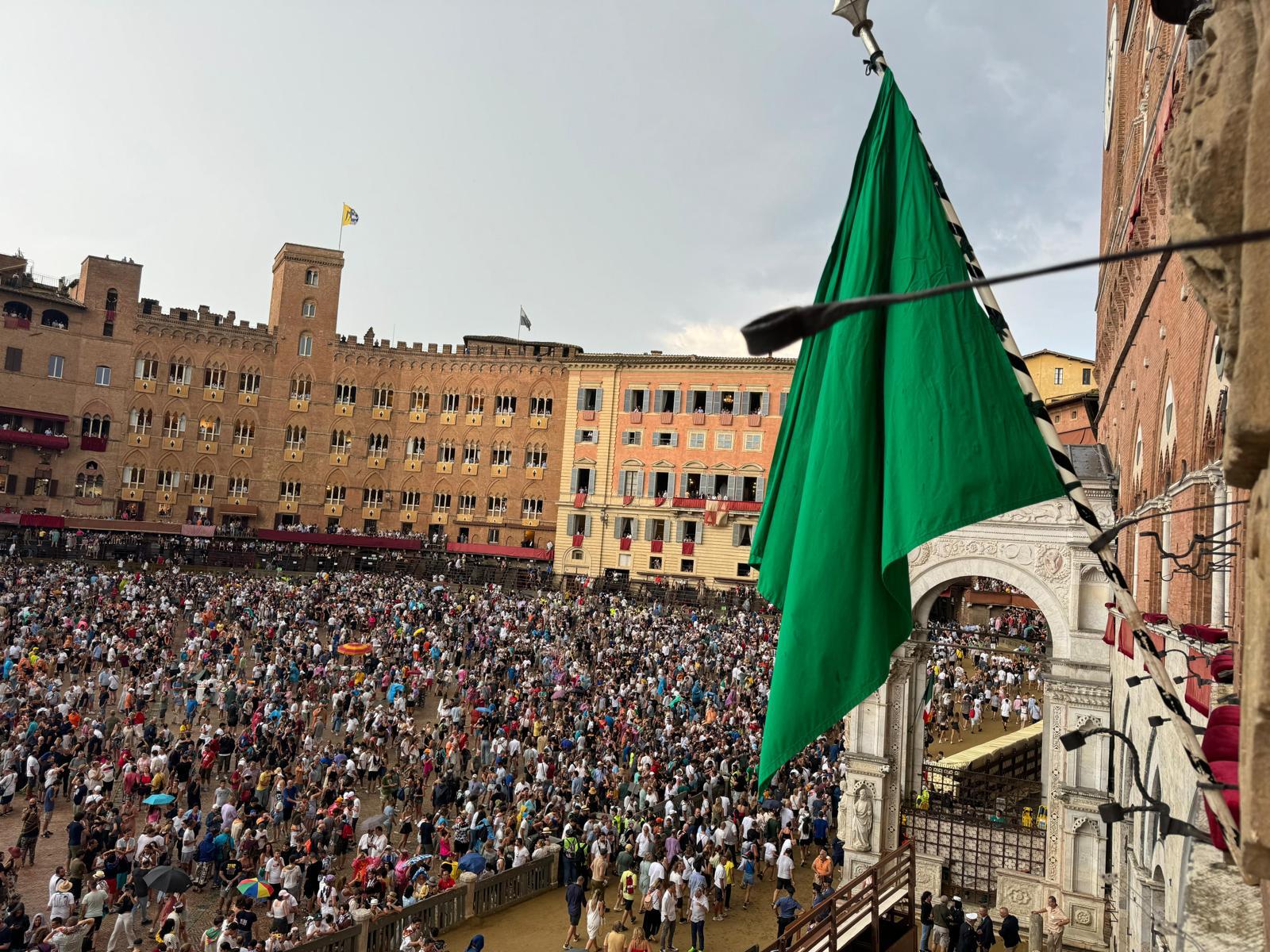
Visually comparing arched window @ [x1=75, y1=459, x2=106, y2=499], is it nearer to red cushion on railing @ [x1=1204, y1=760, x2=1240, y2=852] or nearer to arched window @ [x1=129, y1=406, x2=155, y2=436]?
arched window @ [x1=129, y1=406, x2=155, y2=436]

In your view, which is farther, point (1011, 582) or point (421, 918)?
point (1011, 582)

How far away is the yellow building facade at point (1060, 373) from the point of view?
5866 centimetres

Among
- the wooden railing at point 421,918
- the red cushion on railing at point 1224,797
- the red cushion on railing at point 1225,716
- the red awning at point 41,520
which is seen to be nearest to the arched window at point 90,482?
the red awning at point 41,520

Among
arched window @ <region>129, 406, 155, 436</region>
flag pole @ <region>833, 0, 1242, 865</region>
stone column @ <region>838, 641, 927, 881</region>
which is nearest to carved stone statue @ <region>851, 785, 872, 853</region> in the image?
stone column @ <region>838, 641, 927, 881</region>

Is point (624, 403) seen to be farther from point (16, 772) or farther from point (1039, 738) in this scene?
point (16, 772)

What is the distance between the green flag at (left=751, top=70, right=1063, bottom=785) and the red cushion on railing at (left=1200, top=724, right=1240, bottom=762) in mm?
1326

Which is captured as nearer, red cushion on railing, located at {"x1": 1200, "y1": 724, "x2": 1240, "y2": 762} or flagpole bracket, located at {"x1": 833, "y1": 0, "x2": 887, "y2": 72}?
red cushion on railing, located at {"x1": 1200, "y1": 724, "x2": 1240, "y2": 762}

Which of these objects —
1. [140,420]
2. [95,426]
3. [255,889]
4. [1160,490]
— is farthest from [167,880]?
[140,420]

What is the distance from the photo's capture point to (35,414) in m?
51.9

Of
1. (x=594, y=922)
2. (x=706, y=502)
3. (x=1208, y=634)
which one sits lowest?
(x=594, y=922)

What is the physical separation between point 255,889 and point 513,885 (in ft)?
14.3

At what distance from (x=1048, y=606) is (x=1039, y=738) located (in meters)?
12.4

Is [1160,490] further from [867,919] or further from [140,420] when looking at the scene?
[140,420]

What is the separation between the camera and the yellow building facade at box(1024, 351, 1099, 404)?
58.7m
